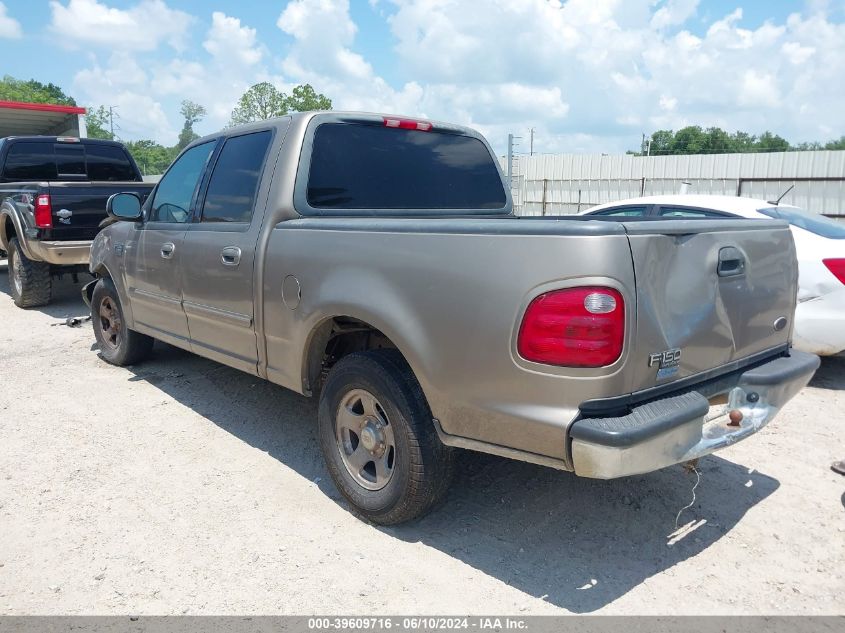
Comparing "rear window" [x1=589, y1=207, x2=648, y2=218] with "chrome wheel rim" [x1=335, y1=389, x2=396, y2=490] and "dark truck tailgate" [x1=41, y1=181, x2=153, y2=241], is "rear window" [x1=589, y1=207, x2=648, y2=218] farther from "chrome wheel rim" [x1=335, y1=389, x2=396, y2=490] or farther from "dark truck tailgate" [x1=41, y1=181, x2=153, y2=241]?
"dark truck tailgate" [x1=41, y1=181, x2=153, y2=241]

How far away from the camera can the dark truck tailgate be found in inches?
305

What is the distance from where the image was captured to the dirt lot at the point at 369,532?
2777 millimetres

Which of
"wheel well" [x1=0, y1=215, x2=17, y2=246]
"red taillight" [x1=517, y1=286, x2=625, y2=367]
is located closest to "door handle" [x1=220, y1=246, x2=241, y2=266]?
"red taillight" [x1=517, y1=286, x2=625, y2=367]

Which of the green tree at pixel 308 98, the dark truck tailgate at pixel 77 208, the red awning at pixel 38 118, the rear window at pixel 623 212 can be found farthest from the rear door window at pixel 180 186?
the green tree at pixel 308 98

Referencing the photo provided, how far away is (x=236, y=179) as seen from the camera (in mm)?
4156

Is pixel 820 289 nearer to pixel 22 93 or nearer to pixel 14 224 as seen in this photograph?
pixel 14 224

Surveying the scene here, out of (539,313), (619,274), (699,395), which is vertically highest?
(619,274)

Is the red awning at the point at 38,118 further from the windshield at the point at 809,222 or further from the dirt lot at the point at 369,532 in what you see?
the windshield at the point at 809,222

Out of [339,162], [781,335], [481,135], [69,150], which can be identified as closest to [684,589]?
[781,335]

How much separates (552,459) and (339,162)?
7.20 ft

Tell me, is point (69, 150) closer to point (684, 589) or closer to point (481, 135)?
point (481, 135)

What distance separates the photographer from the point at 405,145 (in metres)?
4.21

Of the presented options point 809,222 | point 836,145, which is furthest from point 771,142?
point 809,222

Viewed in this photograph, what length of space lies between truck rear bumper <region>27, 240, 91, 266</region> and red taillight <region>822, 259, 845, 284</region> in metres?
7.36
